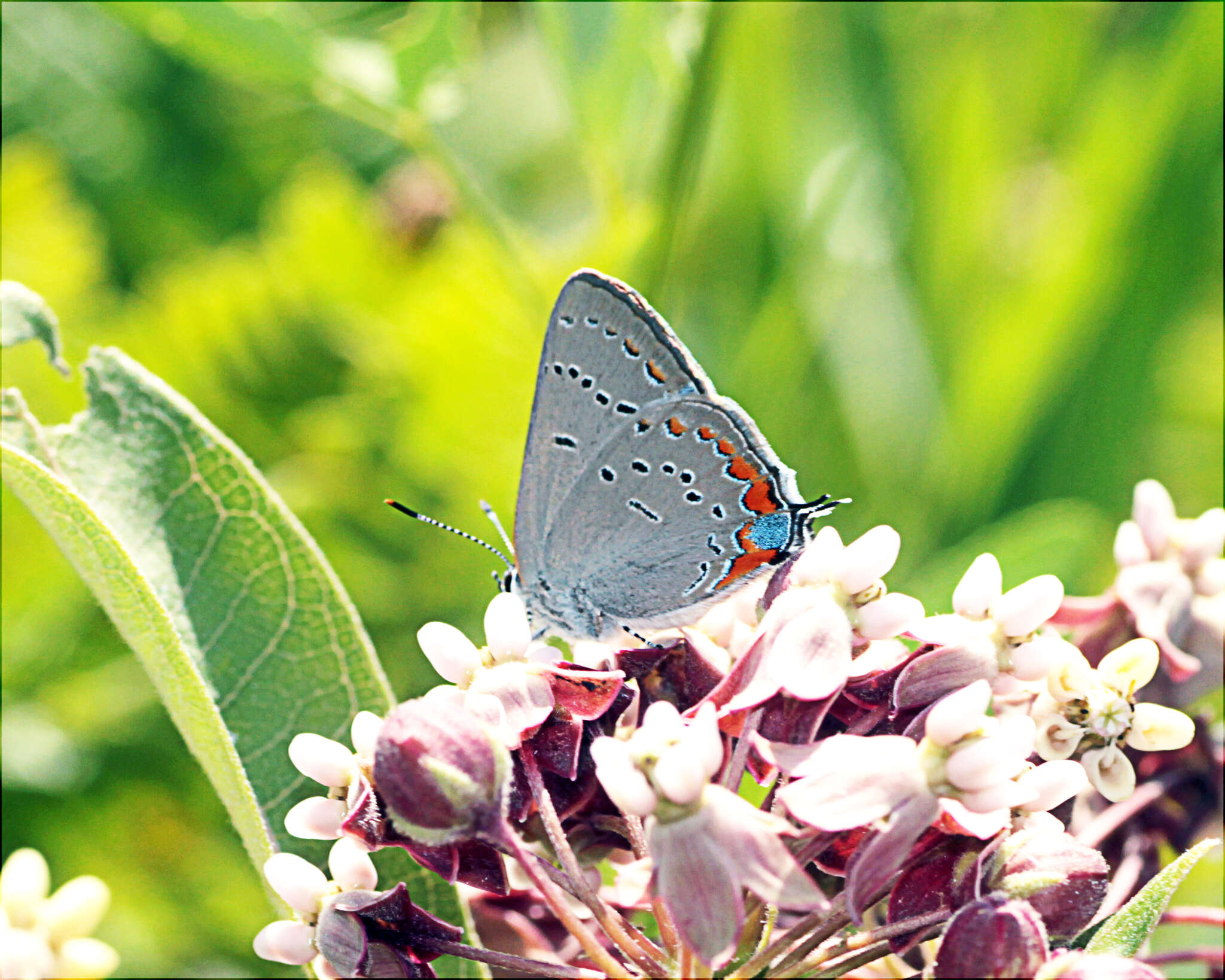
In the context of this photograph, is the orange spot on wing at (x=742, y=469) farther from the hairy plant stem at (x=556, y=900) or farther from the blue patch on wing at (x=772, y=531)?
the hairy plant stem at (x=556, y=900)

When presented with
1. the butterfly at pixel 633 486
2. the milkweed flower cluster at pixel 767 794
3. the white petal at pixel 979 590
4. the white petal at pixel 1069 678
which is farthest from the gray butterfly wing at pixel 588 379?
the white petal at pixel 1069 678

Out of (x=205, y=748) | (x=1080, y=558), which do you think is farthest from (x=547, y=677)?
(x=1080, y=558)

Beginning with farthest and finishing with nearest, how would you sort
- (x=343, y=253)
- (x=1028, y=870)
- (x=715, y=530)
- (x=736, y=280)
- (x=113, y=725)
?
1. (x=736, y=280)
2. (x=343, y=253)
3. (x=113, y=725)
4. (x=715, y=530)
5. (x=1028, y=870)

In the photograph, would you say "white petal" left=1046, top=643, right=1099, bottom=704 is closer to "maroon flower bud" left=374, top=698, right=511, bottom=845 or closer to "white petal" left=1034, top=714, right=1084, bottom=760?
"white petal" left=1034, top=714, right=1084, bottom=760

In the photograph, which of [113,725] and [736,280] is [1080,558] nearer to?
[736,280]

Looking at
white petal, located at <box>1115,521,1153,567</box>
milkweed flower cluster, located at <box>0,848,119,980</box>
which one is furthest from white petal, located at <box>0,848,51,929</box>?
white petal, located at <box>1115,521,1153,567</box>

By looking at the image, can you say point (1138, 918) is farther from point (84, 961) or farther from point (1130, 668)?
point (84, 961)
